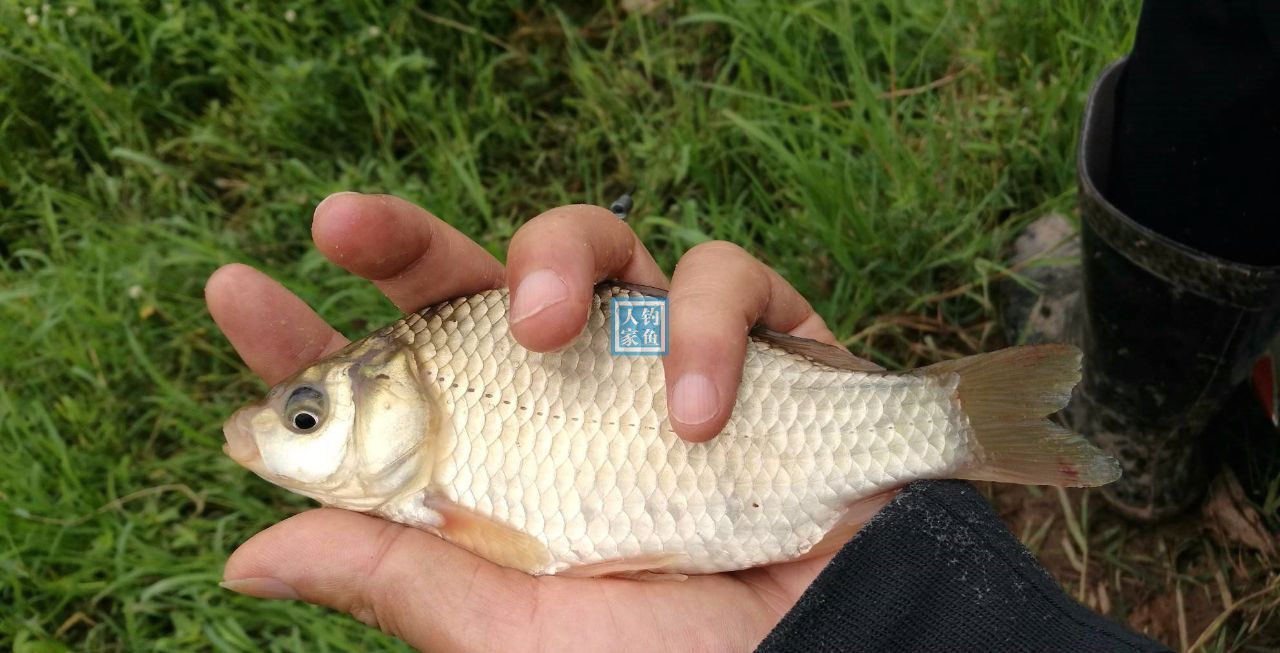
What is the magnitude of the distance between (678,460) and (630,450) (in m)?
0.09

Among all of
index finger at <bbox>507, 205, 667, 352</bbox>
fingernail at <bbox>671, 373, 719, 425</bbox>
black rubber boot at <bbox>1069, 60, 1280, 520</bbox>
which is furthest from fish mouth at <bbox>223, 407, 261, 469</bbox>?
black rubber boot at <bbox>1069, 60, 1280, 520</bbox>

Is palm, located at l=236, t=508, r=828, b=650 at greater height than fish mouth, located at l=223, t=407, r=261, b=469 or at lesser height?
lesser

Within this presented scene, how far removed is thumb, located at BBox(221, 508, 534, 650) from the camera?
1689 millimetres

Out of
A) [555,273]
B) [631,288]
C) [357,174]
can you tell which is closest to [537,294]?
[555,273]

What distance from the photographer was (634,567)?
1.78 metres

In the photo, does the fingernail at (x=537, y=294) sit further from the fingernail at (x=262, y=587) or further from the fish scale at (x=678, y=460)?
the fingernail at (x=262, y=587)

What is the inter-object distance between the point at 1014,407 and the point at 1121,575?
3.90ft

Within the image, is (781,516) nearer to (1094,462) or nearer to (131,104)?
(1094,462)

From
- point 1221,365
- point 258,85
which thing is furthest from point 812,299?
point 258,85

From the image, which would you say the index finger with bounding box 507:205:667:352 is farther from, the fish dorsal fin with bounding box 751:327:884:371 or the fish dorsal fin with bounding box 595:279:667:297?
the fish dorsal fin with bounding box 751:327:884:371

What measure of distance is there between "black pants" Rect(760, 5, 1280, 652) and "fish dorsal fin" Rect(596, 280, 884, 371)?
0.84ft

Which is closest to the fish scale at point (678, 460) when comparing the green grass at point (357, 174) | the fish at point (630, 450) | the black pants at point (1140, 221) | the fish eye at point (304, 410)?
the fish at point (630, 450)

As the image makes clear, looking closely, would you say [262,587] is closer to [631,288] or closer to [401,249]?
[401,249]

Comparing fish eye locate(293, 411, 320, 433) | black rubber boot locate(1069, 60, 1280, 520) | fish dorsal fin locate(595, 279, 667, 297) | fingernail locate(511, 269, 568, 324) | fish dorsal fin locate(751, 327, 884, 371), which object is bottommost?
black rubber boot locate(1069, 60, 1280, 520)
